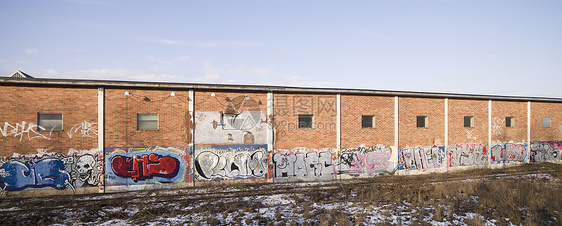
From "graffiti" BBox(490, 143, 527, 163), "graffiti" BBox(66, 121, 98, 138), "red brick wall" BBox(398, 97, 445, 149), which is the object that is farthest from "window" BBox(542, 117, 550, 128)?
"graffiti" BBox(66, 121, 98, 138)

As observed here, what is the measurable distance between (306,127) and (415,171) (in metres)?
7.65

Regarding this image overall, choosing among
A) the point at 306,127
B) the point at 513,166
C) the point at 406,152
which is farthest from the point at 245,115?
the point at 513,166

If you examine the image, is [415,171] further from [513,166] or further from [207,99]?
[207,99]

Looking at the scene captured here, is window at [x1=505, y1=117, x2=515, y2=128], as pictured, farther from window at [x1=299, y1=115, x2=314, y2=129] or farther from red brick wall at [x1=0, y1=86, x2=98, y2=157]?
red brick wall at [x1=0, y1=86, x2=98, y2=157]

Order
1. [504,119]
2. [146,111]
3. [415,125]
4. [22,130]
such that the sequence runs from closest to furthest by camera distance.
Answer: [22,130] → [146,111] → [415,125] → [504,119]

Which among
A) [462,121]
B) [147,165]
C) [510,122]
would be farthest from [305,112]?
[510,122]

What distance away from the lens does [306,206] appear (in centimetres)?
917

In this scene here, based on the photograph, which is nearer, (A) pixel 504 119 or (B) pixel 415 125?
(B) pixel 415 125

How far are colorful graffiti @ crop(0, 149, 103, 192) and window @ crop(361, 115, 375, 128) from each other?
1358cm

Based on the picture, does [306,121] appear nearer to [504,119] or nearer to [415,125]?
[415,125]

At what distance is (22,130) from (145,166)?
5116mm

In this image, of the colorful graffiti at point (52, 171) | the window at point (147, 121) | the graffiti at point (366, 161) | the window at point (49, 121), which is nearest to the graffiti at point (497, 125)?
the graffiti at point (366, 161)

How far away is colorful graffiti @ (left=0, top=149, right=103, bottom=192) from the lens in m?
11.1

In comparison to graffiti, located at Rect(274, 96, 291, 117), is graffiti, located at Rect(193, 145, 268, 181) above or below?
below
